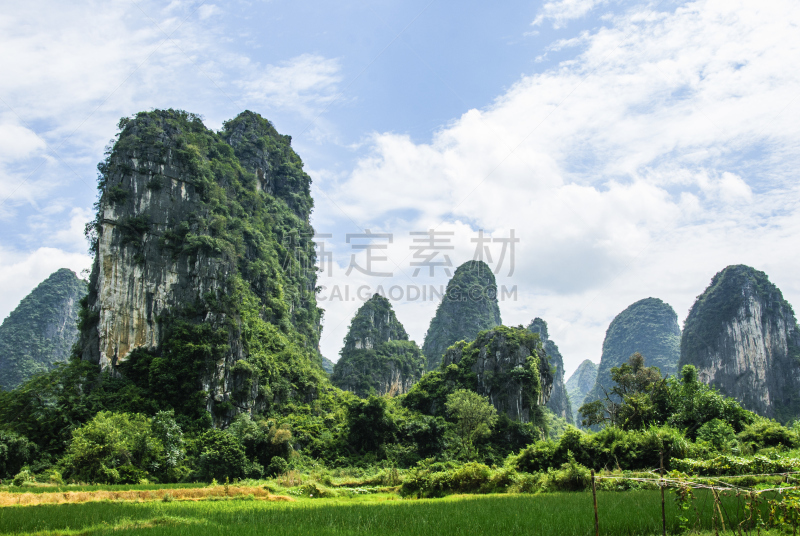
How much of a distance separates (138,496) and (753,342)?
197 ft

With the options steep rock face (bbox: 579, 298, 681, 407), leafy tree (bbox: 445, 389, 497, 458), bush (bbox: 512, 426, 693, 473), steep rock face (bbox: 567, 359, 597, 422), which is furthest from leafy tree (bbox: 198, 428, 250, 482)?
steep rock face (bbox: 567, 359, 597, 422)

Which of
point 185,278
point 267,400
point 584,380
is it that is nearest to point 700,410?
point 267,400

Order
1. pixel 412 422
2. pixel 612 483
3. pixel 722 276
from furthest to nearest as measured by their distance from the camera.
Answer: pixel 722 276
pixel 412 422
pixel 612 483

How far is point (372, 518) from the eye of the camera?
30.4 feet

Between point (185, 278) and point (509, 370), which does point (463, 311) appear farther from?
point (185, 278)

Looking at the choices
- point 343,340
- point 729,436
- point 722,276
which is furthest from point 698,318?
point 729,436

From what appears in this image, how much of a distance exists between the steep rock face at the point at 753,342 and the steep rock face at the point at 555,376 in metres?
18.7

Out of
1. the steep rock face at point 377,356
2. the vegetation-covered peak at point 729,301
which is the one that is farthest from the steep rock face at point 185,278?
the vegetation-covered peak at point 729,301

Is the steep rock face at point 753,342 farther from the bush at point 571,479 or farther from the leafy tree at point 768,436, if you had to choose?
the bush at point 571,479

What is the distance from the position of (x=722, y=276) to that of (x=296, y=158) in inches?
1911

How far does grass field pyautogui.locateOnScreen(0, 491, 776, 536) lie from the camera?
7.75 metres

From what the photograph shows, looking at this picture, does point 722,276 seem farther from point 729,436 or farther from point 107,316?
point 107,316

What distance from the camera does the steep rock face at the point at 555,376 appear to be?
69.6m

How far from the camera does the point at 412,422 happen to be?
102ft
